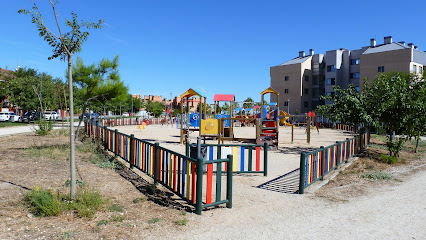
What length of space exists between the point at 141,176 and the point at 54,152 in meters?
4.63

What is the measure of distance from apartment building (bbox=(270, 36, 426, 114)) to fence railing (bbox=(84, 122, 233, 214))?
174 feet

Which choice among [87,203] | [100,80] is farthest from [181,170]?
[100,80]

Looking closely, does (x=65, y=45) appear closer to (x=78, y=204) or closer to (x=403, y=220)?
(x=78, y=204)

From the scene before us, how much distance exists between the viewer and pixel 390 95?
13.2 meters

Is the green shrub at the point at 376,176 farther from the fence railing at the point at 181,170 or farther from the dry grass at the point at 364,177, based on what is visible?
the fence railing at the point at 181,170

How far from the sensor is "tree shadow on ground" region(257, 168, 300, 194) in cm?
795

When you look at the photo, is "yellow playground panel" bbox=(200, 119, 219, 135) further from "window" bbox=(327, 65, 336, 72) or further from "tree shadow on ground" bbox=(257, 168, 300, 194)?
"window" bbox=(327, 65, 336, 72)

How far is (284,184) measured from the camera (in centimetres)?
859

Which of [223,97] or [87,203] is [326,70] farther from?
[87,203]

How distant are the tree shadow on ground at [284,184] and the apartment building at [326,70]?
167ft

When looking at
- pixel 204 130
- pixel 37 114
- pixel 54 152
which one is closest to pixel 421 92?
pixel 204 130

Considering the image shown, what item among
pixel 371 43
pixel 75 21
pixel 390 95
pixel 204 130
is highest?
pixel 371 43

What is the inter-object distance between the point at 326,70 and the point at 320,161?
59859 millimetres

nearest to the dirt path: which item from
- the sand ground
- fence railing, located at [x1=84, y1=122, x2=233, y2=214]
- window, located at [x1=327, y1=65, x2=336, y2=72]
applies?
the sand ground
